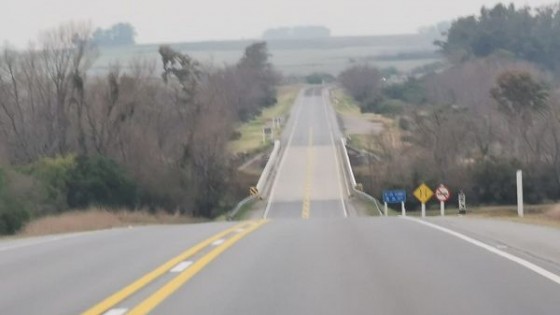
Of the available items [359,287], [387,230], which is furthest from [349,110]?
[359,287]

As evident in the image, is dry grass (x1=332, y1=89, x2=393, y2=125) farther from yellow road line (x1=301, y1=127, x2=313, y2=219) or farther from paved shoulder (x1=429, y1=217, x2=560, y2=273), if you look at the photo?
paved shoulder (x1=429, y1=217, x2=560, y2=273)

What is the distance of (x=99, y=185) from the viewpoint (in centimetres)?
6825

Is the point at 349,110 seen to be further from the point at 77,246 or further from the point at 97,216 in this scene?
the point at 77,246

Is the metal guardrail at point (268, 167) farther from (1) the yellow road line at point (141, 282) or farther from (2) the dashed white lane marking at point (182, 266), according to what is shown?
(2) the dashed white lane marking at point (182, 266)

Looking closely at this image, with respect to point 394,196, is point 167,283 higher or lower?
higher

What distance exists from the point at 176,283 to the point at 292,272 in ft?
6.49

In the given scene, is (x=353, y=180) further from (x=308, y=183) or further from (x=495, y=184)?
(x=495, y=184)

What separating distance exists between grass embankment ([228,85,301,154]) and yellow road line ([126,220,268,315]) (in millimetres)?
73433

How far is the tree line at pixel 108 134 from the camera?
69.4 metres

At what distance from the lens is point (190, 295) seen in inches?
573

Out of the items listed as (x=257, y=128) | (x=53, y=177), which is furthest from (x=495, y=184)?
(x=257, y=128)

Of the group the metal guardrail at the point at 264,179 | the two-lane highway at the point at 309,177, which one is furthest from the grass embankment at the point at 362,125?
the metal guardrail at the point at 264,179

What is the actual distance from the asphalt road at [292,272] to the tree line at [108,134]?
137 ft

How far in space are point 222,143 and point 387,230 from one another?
56.5 m
